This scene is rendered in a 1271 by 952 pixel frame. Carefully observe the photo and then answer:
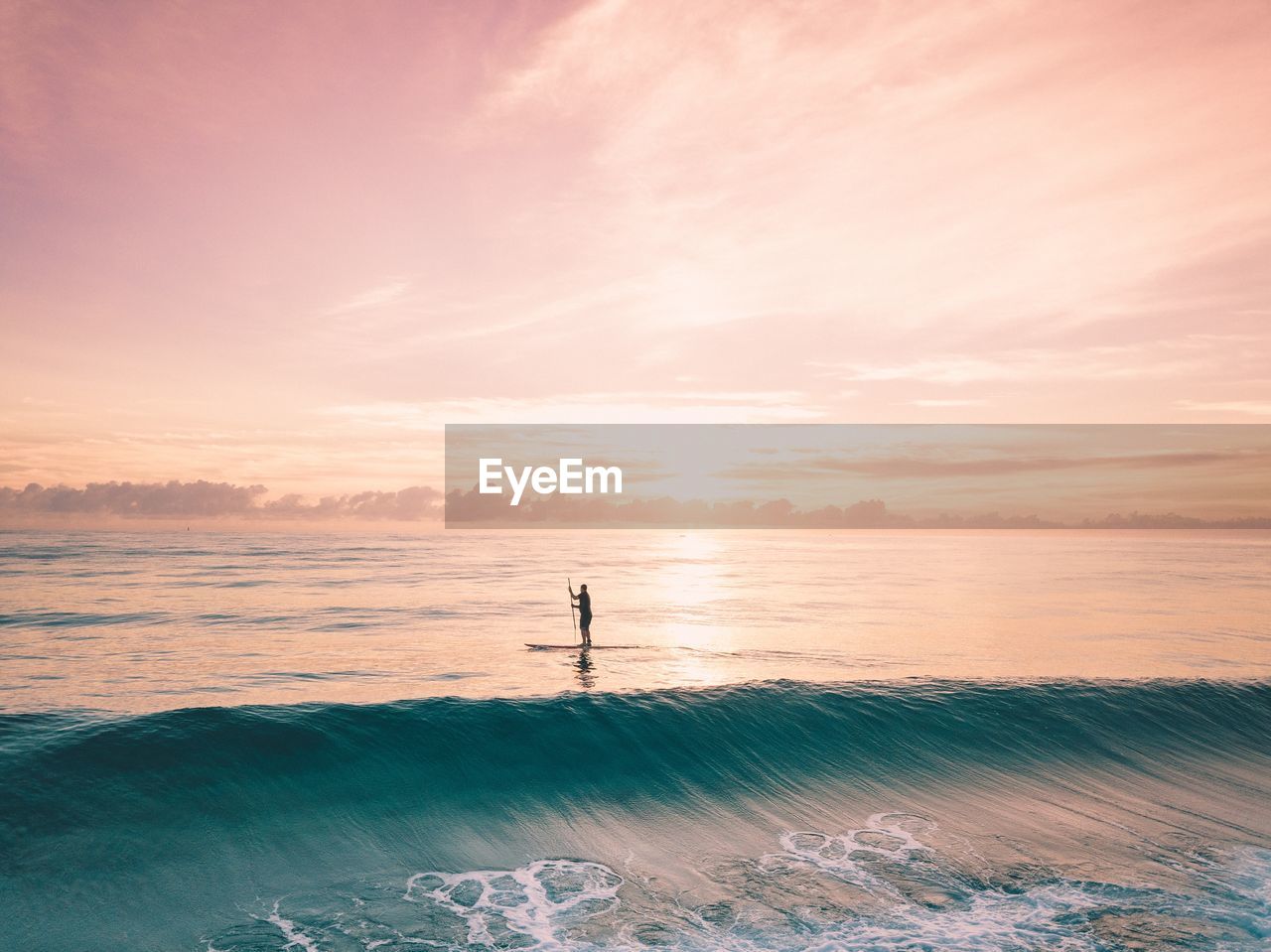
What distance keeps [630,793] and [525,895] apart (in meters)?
4.24

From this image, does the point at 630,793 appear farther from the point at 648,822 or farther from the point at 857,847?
the point at 857,847

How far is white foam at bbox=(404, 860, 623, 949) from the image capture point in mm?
9133

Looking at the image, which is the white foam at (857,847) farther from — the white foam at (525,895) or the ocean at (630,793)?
the white foam at (525,895)

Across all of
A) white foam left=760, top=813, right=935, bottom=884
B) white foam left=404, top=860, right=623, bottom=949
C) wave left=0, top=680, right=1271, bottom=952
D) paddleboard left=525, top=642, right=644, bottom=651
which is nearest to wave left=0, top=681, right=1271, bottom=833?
wave left=0, top=680, right=1271, bottom=952

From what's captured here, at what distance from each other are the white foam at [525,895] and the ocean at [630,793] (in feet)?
0.18

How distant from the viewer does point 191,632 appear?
95.0 feet

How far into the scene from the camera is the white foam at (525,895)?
30.0 ft

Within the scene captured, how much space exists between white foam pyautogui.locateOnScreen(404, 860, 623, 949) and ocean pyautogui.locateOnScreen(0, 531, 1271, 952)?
6 centimetres

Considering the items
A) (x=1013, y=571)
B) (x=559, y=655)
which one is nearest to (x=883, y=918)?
(x=559, y=655)

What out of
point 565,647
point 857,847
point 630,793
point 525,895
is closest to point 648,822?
point 630,793

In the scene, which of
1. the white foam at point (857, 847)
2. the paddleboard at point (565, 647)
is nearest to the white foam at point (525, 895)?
the white foam at point (857, 847)

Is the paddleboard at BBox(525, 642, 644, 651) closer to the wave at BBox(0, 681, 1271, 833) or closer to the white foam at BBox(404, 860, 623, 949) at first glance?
the wave at BBox(0, 681, 1271, 833)

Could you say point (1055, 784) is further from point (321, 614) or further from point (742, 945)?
point (321, 614)

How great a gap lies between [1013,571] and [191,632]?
219 feet
